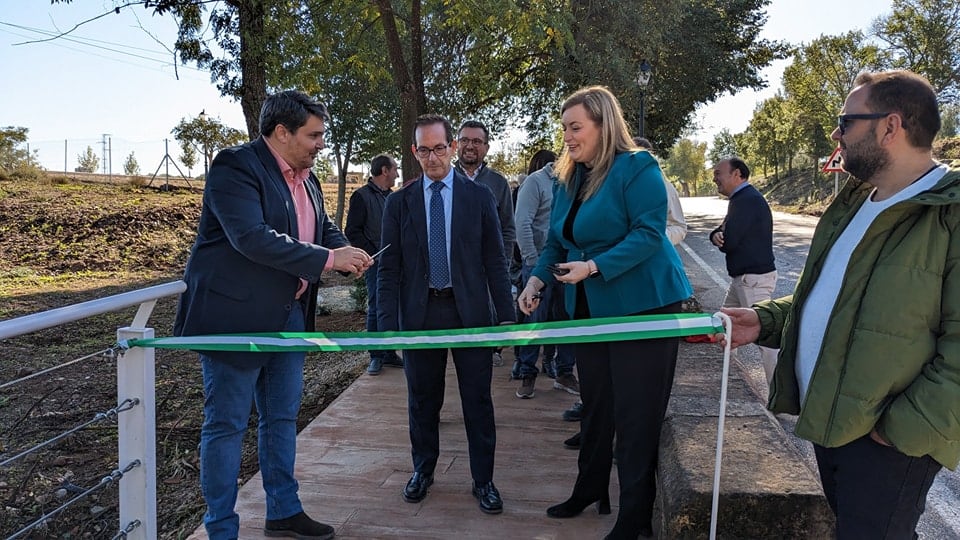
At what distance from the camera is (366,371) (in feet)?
21.0

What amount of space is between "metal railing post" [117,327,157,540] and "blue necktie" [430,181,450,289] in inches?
56.8

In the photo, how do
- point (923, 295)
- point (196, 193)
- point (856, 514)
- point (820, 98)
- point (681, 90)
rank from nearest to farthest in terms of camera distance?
point (923, 295) < point (856, 514) < point (681, 90) < point (196, 193) < point (820, 98)

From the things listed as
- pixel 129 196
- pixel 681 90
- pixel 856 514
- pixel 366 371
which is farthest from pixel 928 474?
pixel 129 196

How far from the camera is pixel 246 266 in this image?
2.98 m

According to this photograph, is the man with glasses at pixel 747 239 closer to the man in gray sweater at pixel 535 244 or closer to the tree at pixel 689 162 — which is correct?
the man in gray sweater at pixel 535 244

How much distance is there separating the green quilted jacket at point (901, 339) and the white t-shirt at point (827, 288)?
0.08 meters

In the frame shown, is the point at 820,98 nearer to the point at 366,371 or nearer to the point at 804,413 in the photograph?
the point at 366,371

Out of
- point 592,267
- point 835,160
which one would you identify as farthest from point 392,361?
point 835,160

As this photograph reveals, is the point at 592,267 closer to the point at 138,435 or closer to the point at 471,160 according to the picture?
the point at 138,435

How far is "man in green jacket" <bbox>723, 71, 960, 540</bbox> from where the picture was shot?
175 cm

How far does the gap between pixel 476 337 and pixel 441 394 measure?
849 mm

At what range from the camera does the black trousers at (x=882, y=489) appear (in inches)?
72.9

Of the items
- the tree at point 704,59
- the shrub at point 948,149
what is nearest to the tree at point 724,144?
the shrub at point 948,149

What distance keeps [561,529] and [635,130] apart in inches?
756
